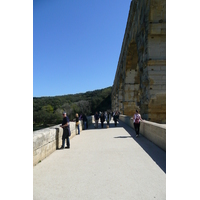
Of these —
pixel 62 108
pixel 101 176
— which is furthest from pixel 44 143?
pixel 62 108

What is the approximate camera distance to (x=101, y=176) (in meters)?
3.51

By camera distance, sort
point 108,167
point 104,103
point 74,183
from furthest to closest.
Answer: point 104,103 < point 108,167 < point 74,183

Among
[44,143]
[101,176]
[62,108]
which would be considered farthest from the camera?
[62,108]

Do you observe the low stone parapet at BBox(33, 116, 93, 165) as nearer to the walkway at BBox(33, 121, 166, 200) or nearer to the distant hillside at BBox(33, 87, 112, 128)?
the walkway at BBox(33, 121, 166, 200)

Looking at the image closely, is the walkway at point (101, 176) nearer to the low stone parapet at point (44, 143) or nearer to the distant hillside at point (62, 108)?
the low stone parapet at point (44, 143)

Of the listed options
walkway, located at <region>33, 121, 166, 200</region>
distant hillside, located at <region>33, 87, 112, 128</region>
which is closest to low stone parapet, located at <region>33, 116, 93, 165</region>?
walkway, located at <region>33, 121, 166, 200</region>

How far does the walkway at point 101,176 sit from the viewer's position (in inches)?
110

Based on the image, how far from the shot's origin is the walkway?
280cm

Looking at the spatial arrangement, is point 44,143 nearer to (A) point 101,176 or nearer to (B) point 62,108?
(A) point 101,176

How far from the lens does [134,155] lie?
5031 mm
